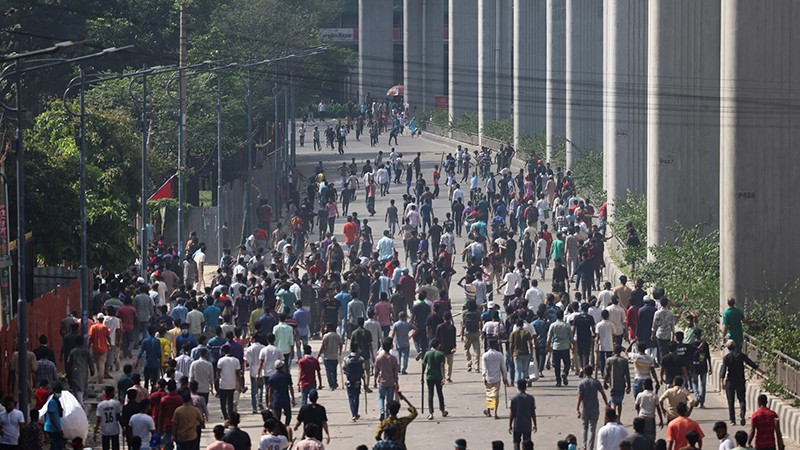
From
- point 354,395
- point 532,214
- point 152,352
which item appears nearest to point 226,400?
point 354,395

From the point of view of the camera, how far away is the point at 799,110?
32.7 meters

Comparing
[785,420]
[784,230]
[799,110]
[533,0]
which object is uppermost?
[533,0]

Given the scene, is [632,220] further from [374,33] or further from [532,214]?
[374,33]

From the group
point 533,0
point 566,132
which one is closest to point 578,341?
point 566,132

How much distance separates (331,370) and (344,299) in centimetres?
465

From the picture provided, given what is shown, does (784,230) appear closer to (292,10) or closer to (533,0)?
(533,0)

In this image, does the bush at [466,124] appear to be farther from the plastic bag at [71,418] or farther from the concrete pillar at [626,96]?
the plastic bag at [71,418]

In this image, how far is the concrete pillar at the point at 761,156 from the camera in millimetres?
32469

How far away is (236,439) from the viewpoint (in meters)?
20.2

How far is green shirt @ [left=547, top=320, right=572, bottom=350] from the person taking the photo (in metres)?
28.5

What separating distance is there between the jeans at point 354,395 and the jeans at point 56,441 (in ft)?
15.0

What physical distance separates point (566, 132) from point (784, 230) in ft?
121

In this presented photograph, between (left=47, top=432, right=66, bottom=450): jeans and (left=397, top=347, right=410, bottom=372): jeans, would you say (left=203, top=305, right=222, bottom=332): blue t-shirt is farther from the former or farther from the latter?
(left=47, top=432, right=66, bottom=450): jeans

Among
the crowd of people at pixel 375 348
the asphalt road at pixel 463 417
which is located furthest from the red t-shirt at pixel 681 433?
the asphalt road at pixel 463 417
